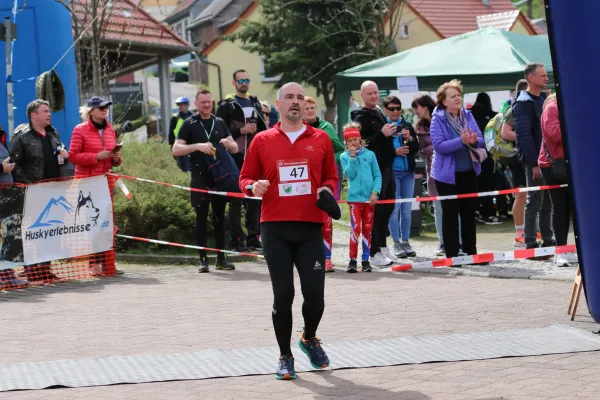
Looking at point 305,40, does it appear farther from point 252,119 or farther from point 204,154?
point 204,154

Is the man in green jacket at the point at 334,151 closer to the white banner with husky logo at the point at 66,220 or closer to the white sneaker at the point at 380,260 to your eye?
the white sneaker at the point at 380,260

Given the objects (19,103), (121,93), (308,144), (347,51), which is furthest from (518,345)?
(121,93)

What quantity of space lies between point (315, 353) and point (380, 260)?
234 inches

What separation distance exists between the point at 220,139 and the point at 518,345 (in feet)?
20.4

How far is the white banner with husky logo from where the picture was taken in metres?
13.2

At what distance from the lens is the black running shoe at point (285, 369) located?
24.6 ft

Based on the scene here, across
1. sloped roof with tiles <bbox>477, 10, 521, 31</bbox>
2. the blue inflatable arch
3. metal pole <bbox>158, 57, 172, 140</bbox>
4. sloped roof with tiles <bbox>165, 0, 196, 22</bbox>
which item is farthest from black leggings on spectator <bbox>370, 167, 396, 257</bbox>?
sloped roof with tiles <bbox>165, 0, 196, 22</bbox>

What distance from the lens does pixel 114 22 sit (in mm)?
30391

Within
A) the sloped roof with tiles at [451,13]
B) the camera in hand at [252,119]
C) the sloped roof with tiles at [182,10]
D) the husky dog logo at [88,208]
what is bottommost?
the husky dog logo at [88,208]

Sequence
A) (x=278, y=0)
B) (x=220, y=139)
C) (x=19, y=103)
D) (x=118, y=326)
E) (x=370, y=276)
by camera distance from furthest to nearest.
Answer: (x=278, y=0), (x=19, y=103), (x=220, y=139), (x=370, y=276), (x=118, y=326)

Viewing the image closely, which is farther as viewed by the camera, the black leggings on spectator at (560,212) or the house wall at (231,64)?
the house wall at (231,64)

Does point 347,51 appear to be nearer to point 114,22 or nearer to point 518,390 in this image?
point 114,22

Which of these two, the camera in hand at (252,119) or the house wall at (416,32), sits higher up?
the house wall at (416,32)

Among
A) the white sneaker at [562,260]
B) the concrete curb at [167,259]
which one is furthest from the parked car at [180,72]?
the white sneaker at [562,260]
